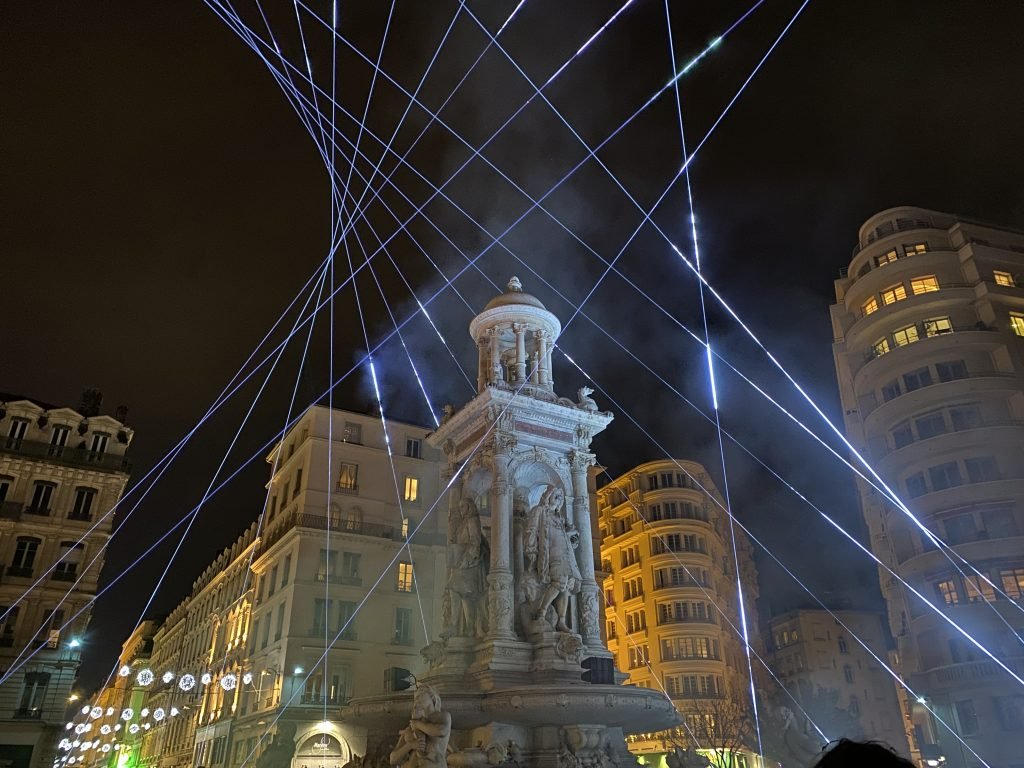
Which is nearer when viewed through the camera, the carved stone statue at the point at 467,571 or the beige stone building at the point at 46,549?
the carved stone statue at the point at 467,571

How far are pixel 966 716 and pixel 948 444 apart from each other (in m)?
11.7

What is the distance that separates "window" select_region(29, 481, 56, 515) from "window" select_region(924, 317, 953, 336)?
160 ft

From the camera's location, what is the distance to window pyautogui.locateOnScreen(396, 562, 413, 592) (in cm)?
4069

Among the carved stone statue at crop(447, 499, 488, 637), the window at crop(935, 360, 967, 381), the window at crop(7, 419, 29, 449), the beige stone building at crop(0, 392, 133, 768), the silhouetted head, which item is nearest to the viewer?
the silhouetted head

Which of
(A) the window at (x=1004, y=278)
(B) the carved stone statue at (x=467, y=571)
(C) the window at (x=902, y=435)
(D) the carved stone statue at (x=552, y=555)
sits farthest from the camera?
(A) the window at (x=1004, y=278)

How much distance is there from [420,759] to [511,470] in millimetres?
9423

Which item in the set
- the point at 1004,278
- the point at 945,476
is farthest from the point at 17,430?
the point at 1004,278

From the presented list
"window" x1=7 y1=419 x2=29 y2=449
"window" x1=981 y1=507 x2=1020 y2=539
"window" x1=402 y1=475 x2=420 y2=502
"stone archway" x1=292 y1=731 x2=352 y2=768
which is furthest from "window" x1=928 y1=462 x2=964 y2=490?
"window" x1=7 y1=419 x2=29 y2=449

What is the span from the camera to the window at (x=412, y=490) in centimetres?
4428

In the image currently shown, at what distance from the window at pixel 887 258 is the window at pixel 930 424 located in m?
9.52

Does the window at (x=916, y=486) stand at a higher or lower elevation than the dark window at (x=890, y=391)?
lower

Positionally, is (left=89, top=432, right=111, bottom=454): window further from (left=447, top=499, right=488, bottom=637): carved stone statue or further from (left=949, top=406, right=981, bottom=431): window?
(left=949, top=406, right=981, bottom=431): window

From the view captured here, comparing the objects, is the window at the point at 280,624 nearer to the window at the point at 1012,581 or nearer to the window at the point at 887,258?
the window at the point at 1012,581

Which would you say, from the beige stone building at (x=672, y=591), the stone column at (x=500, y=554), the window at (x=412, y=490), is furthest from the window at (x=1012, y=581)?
the window at (x=412, y=490)
